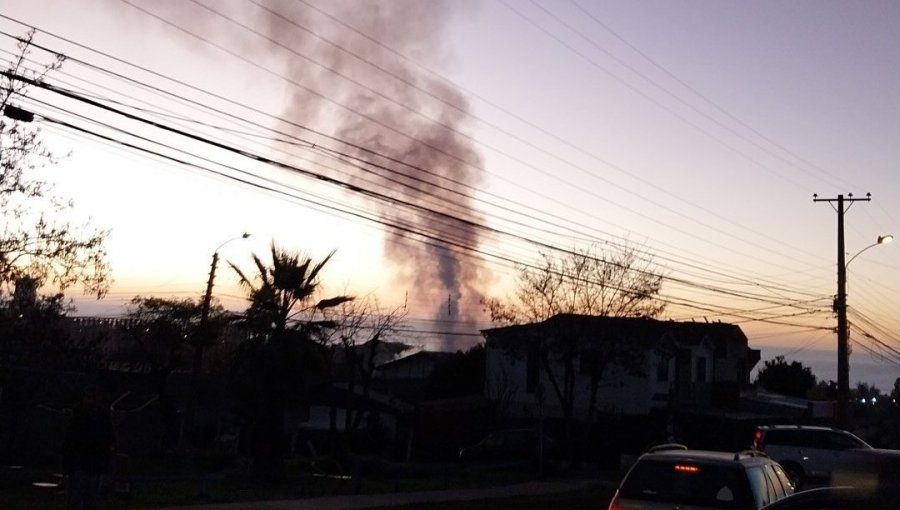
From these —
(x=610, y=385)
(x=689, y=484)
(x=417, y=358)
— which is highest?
(x=417, y=358)

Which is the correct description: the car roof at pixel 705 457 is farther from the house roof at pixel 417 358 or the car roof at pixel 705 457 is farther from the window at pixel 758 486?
the house roof at pixel 417 358

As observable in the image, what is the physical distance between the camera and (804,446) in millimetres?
29734

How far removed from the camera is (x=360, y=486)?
23031 millimetres

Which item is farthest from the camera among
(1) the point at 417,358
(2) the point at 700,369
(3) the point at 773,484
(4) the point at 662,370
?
(1) the point at 417,358

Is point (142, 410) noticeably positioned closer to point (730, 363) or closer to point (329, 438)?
point (329, 438)

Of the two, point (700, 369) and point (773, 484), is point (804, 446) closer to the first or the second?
point (773, 484)

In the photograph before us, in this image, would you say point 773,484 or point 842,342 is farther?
point 842,342

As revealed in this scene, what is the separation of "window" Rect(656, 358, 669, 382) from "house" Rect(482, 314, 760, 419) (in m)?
0.05

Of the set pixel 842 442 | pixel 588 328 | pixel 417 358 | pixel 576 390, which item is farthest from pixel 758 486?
pixel 417 358

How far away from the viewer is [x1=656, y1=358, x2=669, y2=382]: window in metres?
51.2

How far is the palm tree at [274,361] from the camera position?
24781 mm

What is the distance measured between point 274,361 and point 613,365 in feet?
84.3

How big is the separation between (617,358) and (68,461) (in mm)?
26604

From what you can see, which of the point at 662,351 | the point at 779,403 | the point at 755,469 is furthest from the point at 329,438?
the point at 755,469
